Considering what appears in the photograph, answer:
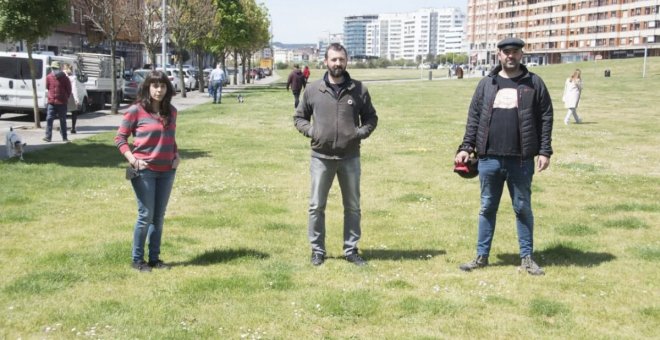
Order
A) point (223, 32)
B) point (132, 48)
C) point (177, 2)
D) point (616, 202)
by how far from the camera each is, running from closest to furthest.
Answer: point (616, 202), point (177, 2), point (223, 32), point (132, 48)

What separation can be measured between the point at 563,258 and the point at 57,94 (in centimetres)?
1261

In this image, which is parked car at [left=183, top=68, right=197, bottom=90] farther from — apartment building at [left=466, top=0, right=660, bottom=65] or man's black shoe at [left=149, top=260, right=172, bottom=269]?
apartment building at [left=466, top=0, right=660, bottom=65]

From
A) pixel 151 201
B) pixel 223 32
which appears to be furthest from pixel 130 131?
pixel 223 32

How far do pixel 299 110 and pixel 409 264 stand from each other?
1821 millimetres

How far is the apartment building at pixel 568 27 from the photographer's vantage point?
4439 inches

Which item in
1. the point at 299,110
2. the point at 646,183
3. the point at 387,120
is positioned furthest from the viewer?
the point at 387,120

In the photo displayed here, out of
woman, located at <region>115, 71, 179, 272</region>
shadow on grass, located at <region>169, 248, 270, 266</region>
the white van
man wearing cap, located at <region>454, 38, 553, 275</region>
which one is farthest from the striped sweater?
the white van

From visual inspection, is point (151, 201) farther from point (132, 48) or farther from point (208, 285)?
point (132, 48)

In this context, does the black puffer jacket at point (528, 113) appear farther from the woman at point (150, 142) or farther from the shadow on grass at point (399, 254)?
the woman at point (150, 142)

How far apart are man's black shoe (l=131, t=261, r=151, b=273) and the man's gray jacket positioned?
184 centimetres

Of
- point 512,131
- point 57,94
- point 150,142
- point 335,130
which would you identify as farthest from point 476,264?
point 57,94

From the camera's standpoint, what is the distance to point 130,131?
20.7 ft

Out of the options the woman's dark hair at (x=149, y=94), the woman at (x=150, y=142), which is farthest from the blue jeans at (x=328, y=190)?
the woman's dark hair at (x=149, y=94)

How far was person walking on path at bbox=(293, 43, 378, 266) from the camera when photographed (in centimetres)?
641
